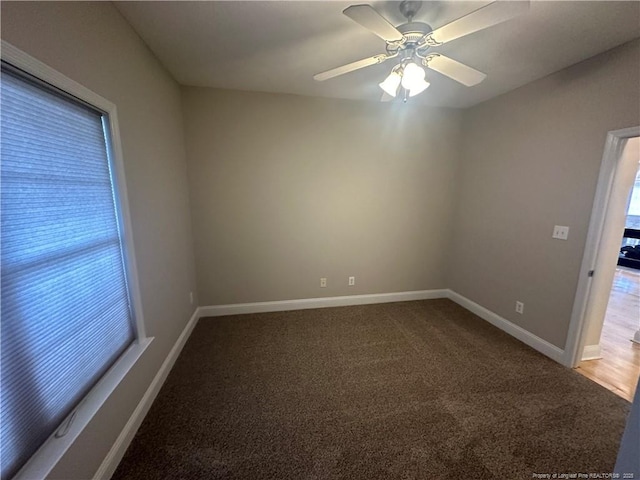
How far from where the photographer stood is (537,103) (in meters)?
2.41

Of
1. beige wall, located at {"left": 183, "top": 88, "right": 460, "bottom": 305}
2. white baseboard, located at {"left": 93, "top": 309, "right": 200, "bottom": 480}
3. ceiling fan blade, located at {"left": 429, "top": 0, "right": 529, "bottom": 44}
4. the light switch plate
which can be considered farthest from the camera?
beige wall, located at {"left": 183, "top": 88, "right": 460, "bottom": 305}

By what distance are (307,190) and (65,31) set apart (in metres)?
2.17

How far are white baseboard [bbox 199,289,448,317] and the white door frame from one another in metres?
1.53

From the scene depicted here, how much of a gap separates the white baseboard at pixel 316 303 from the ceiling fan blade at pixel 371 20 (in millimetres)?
2745

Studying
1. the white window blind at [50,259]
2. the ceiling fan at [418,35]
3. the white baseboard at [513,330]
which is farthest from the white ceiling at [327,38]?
the white baseboard at [513,330]

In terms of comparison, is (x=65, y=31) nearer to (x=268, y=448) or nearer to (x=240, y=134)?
(x=240, y=134)

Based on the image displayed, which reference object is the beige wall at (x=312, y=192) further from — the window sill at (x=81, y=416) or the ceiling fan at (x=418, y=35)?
the window sill at (x=81, y=416)

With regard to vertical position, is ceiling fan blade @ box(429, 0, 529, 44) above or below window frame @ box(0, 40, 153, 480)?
above

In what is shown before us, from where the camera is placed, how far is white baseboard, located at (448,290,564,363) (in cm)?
235

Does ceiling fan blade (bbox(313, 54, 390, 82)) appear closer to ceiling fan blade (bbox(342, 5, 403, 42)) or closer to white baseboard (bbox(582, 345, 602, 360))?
ceiling fan blade (bbox(342, 5, 403, 42))

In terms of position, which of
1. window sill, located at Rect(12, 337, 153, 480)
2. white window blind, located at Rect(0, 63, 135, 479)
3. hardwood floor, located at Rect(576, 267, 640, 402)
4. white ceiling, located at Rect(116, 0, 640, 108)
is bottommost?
hardwood floor, located at Rect(576, 267, 640, 402)

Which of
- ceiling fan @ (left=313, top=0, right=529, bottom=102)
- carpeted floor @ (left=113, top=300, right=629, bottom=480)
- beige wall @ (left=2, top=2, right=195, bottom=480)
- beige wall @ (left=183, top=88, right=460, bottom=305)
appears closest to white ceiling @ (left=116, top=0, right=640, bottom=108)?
ceiling fan @ (left=313, top=0, right=529, bottom=102)

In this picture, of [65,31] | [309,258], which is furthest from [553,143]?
[65,31]

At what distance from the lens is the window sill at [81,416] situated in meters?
0.97
